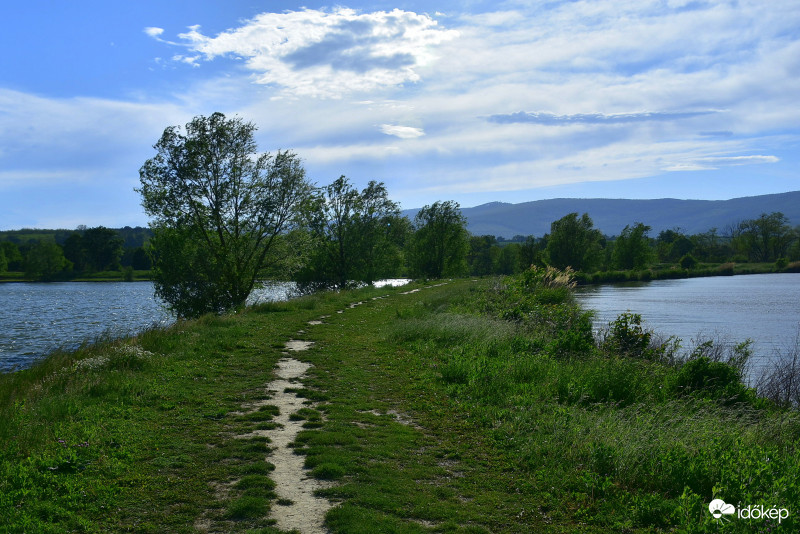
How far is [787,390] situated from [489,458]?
9307mm

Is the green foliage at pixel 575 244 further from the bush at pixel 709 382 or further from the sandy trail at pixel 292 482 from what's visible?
the sandy trail at pixel 292 482

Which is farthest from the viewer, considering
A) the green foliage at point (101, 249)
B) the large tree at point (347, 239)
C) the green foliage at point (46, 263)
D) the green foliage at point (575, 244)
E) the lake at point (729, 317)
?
the green foliage at point (101, 249)

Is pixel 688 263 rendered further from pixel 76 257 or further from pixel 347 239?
pixel 76 257

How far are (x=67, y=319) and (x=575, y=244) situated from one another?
75.7m

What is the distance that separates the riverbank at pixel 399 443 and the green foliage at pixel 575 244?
80.2m

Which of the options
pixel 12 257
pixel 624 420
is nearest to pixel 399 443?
pixel 624 420

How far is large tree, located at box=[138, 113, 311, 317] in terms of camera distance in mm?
29125

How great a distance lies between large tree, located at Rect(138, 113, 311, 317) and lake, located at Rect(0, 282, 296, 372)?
198 centimetres

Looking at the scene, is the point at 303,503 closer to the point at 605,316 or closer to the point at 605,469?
the point at 605,469

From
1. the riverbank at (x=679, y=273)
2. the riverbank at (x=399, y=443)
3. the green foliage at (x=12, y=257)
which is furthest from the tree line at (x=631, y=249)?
the green foliage at (x=12, y=257)

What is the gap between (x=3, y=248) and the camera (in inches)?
4311

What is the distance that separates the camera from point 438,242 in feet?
254

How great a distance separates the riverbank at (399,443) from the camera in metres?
5.02

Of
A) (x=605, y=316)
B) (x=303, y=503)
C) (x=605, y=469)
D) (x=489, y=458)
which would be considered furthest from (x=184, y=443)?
(x=605, y=316)
